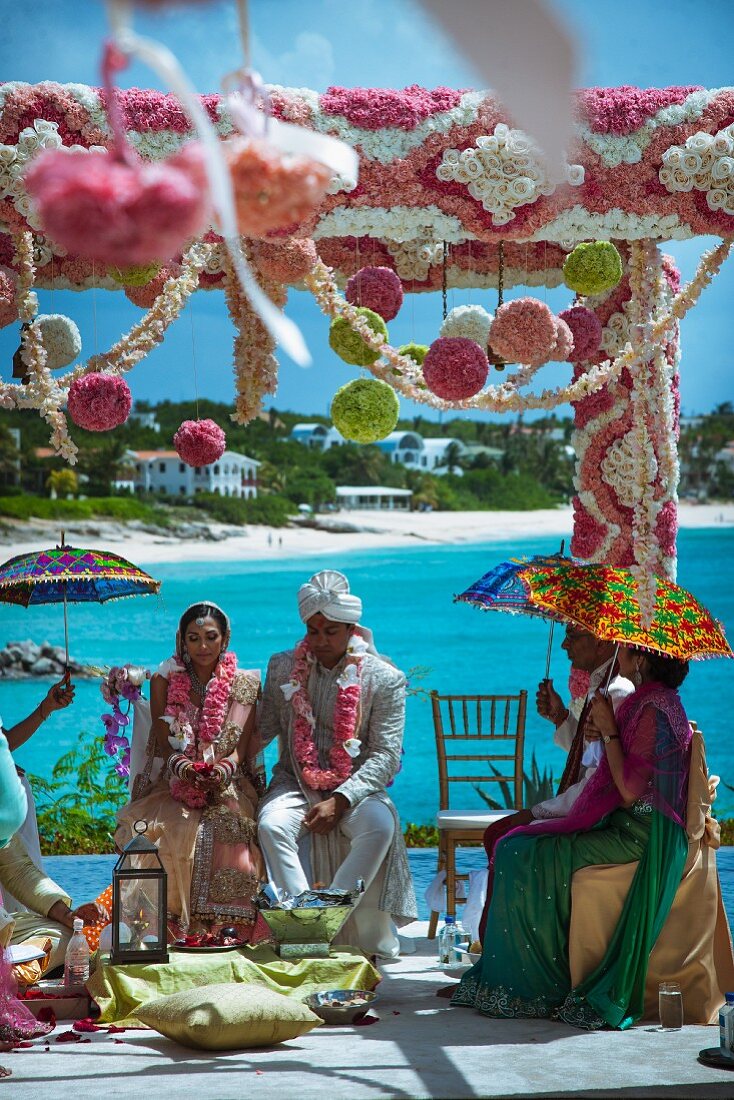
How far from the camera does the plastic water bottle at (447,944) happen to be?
17.8 feet

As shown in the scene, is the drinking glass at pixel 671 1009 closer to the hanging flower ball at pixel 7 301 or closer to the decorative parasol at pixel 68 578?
the decorative parasol at pixel 68 578

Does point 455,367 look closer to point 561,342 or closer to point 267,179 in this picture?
point 561,342

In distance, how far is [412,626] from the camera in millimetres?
21078

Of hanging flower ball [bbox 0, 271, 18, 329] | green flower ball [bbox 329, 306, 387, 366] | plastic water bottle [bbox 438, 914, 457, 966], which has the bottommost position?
plastic water bottle [bbox 438, 914, 457, 966]

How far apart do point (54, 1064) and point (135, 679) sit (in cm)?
225

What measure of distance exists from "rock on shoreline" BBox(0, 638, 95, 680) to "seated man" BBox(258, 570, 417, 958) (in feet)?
34.1

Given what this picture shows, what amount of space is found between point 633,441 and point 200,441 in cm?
212

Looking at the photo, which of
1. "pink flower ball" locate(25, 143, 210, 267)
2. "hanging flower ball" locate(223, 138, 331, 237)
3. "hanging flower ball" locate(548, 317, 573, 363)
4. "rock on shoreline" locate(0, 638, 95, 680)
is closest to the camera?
"pink flower ball" locate(25, 143, 210, 267)

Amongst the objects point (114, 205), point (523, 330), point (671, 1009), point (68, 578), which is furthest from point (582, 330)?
point (114, 205)

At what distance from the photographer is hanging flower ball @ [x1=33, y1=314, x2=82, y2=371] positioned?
21.5ft

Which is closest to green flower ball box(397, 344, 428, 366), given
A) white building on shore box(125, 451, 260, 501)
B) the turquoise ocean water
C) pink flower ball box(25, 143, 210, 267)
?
pink flower ball box(25, 143, 210, 267)

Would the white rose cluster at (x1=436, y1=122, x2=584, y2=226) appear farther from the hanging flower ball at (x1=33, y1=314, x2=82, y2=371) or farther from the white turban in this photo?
the hanging flower ball at (x1=33, y1=314, x2=82, y2=371)

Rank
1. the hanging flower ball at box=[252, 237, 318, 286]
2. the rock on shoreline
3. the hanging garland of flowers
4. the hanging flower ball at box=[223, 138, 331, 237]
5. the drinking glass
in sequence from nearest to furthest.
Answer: the hanging flower ball at box=[223, 138, 331, 237] < the drinking glass < the hanging flower ball at box=[252, 237, 318, 286] < the hanging garland of flowers < the rock on shoreline

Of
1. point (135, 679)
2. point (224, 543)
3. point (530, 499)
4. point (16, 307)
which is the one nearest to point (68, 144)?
point (16, 307)
